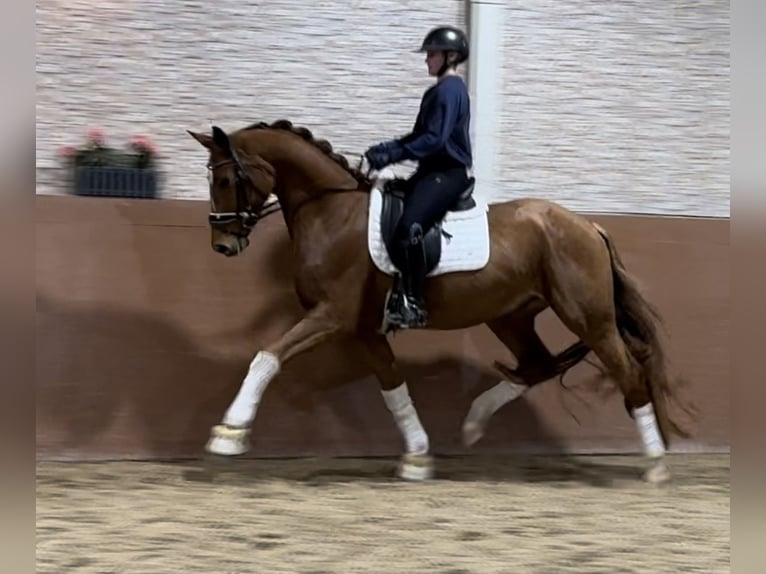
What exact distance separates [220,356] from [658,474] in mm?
2601

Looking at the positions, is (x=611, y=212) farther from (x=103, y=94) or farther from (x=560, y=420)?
(x=103, y=94)

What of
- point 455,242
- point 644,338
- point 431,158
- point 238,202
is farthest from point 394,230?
point 644,338

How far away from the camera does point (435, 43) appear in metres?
4.51

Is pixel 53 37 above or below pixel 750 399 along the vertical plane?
above

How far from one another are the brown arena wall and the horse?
52 centimetres

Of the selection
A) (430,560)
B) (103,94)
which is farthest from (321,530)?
(103,94)

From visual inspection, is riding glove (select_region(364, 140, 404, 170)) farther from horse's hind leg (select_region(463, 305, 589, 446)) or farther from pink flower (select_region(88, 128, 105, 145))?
pink flower (select_region(88, 128, 105, 145))

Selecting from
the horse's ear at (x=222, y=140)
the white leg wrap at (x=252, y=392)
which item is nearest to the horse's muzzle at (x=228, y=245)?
the horse's ear at (x=222, y=140)

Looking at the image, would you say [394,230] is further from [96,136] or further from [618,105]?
[618,105]

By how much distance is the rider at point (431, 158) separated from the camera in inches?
172

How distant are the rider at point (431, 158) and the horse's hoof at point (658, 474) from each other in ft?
5.09

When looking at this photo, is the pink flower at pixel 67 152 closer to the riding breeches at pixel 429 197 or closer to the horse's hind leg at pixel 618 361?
the riding breeches at pixel 429 197

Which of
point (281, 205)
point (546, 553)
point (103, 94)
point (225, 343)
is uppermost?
point (103, 94)

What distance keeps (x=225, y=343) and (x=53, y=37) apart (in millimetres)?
2136
